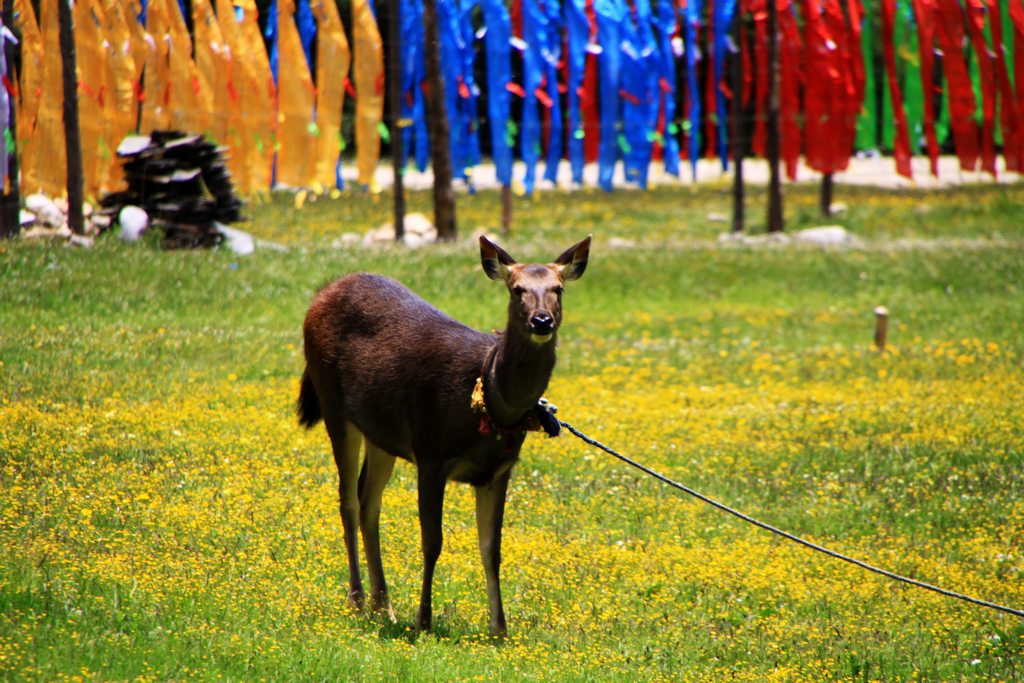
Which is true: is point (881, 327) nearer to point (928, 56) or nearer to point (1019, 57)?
point (928, 56)

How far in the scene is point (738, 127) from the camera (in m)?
28.3

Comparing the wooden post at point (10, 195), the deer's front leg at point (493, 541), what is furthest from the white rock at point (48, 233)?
the deer's front leg at point (493, 541)

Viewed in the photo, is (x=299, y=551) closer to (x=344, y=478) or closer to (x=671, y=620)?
(x=344, y=478)

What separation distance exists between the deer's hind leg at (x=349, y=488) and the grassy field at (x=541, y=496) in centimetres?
22

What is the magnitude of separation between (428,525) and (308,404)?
1.81m

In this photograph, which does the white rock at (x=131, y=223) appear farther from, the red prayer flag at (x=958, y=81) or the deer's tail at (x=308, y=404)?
the red prayer flag at (x=958, y=81)

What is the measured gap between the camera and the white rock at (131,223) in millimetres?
20484

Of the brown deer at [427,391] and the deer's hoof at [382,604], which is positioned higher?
the brown deer at [427,391]

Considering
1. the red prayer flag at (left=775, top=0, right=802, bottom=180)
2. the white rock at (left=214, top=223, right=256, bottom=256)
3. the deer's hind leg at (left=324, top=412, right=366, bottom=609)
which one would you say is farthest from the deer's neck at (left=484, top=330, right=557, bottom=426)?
the red prayer flag at (left=775, top=0, right=802, bottom=180)

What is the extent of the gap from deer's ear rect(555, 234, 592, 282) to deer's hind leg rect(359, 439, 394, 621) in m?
1.86

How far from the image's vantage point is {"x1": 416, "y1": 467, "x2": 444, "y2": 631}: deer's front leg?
7.77 metres

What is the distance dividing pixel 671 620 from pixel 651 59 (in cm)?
1956

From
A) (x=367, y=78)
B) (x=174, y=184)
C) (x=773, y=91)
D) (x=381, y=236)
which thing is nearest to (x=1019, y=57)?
(x=773, y=91)

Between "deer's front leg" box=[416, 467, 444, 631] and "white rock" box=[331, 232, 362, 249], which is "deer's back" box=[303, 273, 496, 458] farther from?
"white rock" box=[331, 232, 362, 249]
